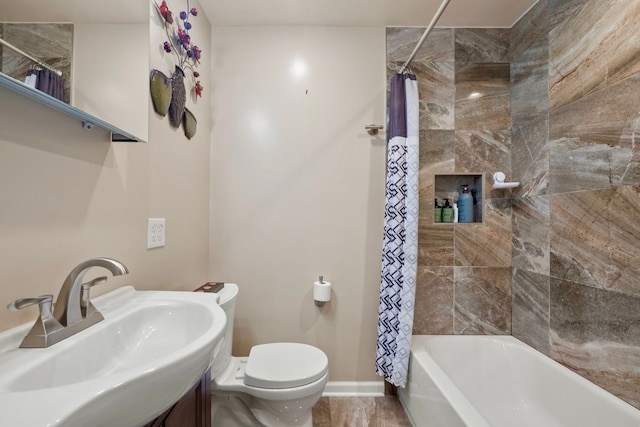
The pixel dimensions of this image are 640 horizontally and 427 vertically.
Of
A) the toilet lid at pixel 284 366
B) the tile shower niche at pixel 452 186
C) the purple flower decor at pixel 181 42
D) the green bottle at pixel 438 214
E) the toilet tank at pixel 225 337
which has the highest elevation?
the purple flower decor at pixel 181 42

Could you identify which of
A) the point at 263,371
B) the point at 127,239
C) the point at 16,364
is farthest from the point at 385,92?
the point at 16,364

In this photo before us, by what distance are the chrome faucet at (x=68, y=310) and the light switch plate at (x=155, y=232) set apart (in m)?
0.43

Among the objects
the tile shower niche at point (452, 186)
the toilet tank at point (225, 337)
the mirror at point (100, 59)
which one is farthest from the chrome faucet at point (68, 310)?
the tile shower niche at point (452, 186)

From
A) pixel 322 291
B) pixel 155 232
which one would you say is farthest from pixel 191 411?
pixel 322 291

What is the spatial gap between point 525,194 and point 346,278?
1239 mm

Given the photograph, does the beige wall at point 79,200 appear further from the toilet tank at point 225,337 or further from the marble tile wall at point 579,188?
the marble tile wall at point 579,188

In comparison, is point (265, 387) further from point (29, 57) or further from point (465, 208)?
point (465, 208)

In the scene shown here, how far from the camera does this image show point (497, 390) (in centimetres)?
154

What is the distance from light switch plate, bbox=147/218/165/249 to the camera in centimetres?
113

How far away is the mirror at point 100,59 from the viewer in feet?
1.99

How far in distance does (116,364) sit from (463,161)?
78.5 inches

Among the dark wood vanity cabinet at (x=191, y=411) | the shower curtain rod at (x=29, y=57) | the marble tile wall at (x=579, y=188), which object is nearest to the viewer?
the shower curtain rod at (x=29, y=57)

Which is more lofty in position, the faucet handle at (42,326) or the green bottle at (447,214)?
the green bottle at (447,214)

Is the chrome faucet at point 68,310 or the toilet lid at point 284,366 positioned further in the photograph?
the toilet lid at point 284,366
